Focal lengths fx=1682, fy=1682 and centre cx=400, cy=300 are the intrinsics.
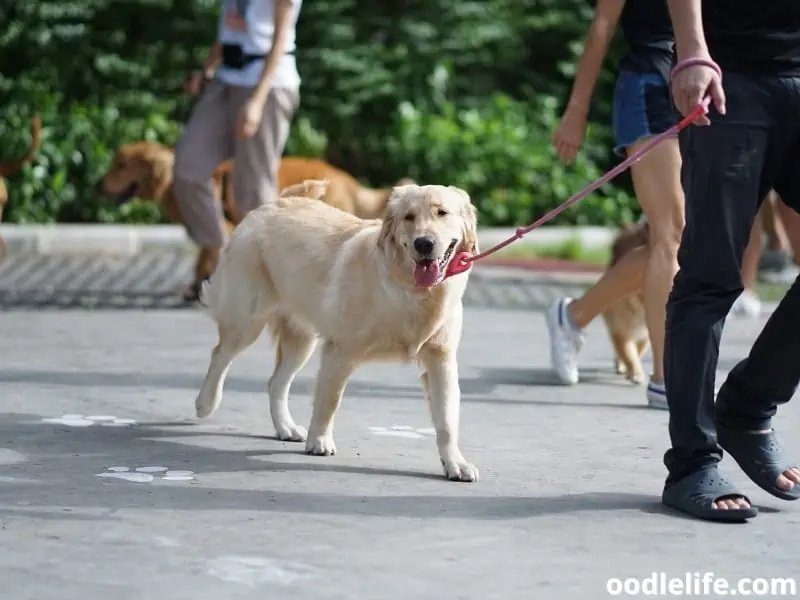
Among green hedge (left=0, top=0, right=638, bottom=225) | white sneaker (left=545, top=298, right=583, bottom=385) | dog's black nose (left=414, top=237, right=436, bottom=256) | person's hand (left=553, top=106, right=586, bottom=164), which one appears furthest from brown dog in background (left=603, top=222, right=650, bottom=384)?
green hedge (left=0, top=0, right=638, bottom=225)

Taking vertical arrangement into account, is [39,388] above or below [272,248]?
below

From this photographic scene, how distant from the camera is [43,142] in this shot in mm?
14438

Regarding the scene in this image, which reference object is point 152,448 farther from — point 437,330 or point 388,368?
point 388,368

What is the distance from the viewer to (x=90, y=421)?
22.0ft

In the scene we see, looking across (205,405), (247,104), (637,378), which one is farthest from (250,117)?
(205,405)

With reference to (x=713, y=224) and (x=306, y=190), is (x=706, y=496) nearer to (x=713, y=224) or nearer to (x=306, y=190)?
(x=713, y=224)

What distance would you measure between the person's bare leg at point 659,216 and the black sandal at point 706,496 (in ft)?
5.86

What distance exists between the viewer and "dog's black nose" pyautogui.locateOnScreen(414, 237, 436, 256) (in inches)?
219

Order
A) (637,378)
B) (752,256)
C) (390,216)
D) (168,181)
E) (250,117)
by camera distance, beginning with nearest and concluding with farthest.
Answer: (390,216), (637,378), (250,117), (752,256), (168,181)

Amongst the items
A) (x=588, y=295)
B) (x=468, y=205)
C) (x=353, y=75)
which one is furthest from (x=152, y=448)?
(x=353, y=75)

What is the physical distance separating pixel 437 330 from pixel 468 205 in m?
0.45

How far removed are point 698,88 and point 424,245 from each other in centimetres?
110

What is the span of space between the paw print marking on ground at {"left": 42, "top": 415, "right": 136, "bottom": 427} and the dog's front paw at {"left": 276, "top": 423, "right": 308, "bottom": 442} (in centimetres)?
63

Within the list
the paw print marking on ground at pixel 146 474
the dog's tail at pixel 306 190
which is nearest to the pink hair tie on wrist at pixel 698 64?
the paw print marking on ground at pixel 146 474
